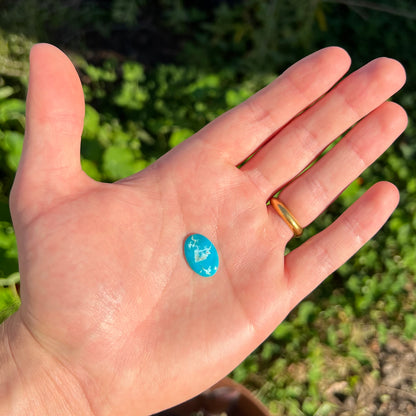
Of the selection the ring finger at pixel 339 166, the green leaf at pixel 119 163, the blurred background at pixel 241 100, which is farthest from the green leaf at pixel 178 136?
the ring finger at pixel 339 166

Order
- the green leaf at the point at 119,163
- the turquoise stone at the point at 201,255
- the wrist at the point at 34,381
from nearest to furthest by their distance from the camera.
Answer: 1. the wrist at the point at 34,381
2. the turquoise stone at the point at 201,255
3. the green leaf at the point at 119,163

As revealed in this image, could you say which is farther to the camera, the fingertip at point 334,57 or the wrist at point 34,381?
the fingertip at point 334,57

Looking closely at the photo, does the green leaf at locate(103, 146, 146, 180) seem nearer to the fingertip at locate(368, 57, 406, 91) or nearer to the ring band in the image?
the ring band

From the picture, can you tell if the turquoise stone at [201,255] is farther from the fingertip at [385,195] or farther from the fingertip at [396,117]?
the fingertip at [396,117]

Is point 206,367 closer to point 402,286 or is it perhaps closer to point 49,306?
point 49,306

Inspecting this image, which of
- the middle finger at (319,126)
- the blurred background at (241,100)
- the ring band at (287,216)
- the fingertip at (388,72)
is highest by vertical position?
the fingertip at (388,72)

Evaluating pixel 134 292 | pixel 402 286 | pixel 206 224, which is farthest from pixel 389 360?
pixel 134 292

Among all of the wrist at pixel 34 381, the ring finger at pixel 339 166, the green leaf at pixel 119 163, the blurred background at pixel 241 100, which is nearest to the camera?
the wrist at pixel 34 381
